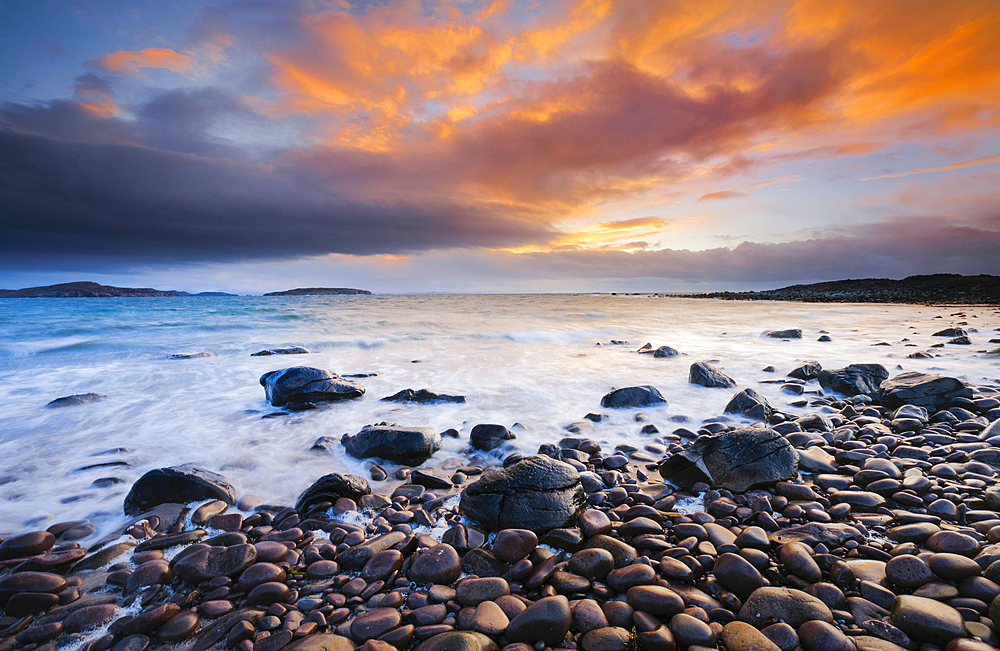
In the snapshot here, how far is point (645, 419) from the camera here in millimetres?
5441

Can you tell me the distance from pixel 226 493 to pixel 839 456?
580 cm

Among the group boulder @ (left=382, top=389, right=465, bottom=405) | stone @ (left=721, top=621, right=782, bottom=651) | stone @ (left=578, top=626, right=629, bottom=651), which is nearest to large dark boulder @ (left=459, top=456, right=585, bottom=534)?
stone @ (left=578, top=626, right=629, bottom=651)

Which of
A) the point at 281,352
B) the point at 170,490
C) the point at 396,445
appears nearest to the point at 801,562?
the point at 396,445

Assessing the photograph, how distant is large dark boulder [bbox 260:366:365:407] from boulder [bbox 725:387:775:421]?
6077 mm

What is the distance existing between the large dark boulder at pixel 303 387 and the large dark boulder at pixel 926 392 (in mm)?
8268

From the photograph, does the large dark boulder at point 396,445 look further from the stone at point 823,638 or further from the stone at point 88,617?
the stone at point 823,638

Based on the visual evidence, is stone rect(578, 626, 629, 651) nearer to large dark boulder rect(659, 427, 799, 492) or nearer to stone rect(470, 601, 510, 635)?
stone rect(470, 601, 510, 635)

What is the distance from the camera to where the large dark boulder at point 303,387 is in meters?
6.36

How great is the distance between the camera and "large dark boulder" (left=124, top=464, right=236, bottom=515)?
3307 millimetres

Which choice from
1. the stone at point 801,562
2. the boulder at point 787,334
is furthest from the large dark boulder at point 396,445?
the boulder at point 787,334

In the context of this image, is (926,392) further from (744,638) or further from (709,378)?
(744,638)

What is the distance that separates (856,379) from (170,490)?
9.02m

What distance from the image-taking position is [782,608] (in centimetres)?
203

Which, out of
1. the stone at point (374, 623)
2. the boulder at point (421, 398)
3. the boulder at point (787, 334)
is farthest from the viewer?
the boulder at point (787, 334)
